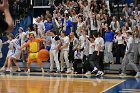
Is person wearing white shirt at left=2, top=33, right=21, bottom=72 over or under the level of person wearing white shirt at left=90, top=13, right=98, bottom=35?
under

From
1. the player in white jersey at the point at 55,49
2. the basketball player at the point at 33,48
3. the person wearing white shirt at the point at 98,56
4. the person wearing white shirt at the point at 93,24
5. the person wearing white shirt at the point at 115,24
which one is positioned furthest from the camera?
the person wearing white shirt at the point at 93,24

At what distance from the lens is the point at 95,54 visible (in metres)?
17.0

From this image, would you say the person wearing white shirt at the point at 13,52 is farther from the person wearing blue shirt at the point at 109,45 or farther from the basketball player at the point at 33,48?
the person wearing blue shirt at the point at 109,45

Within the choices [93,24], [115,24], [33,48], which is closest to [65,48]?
[33,48]

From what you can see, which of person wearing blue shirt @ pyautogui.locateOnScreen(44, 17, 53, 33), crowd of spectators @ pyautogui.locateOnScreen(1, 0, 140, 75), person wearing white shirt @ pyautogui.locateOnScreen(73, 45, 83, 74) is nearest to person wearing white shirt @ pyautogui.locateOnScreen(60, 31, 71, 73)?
crowd of spectators @ pyautogui.locateOnScreen(1, 0, 140, 75)

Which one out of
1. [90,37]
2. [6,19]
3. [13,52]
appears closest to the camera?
[6,19]

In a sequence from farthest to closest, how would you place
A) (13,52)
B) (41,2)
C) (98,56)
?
(41,2)
(13,52)
(98,56)

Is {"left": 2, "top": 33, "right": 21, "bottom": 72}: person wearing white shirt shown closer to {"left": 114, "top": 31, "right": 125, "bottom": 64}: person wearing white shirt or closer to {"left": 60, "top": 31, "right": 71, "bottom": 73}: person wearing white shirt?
{"left": 60, "top": 31, "right": 71, "bottom": 73}: person wearing white shirt

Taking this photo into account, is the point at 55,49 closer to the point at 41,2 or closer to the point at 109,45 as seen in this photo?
the point at 109,45

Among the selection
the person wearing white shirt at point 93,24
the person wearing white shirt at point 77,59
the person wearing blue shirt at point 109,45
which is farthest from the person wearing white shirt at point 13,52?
the person wearing blue shirt at point 109,45

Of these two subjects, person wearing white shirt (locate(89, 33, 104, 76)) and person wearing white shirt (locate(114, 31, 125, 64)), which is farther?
person wearing white shirt (locate(114, 31, 125, 64))

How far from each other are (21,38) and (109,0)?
7.32m

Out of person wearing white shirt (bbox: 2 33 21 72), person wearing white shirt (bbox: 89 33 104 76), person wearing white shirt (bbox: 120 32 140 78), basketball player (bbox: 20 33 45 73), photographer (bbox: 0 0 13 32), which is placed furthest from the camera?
person wearing white shirt (bbox: 2 33 21 72)

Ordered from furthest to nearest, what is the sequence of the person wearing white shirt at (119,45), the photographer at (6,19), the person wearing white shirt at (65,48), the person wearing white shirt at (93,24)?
the person wearing white shirt at (93,24)
the person wearing white shirt at (65,48)
the person wearing white shirt at (119,45)
the photographer at (6,19)
